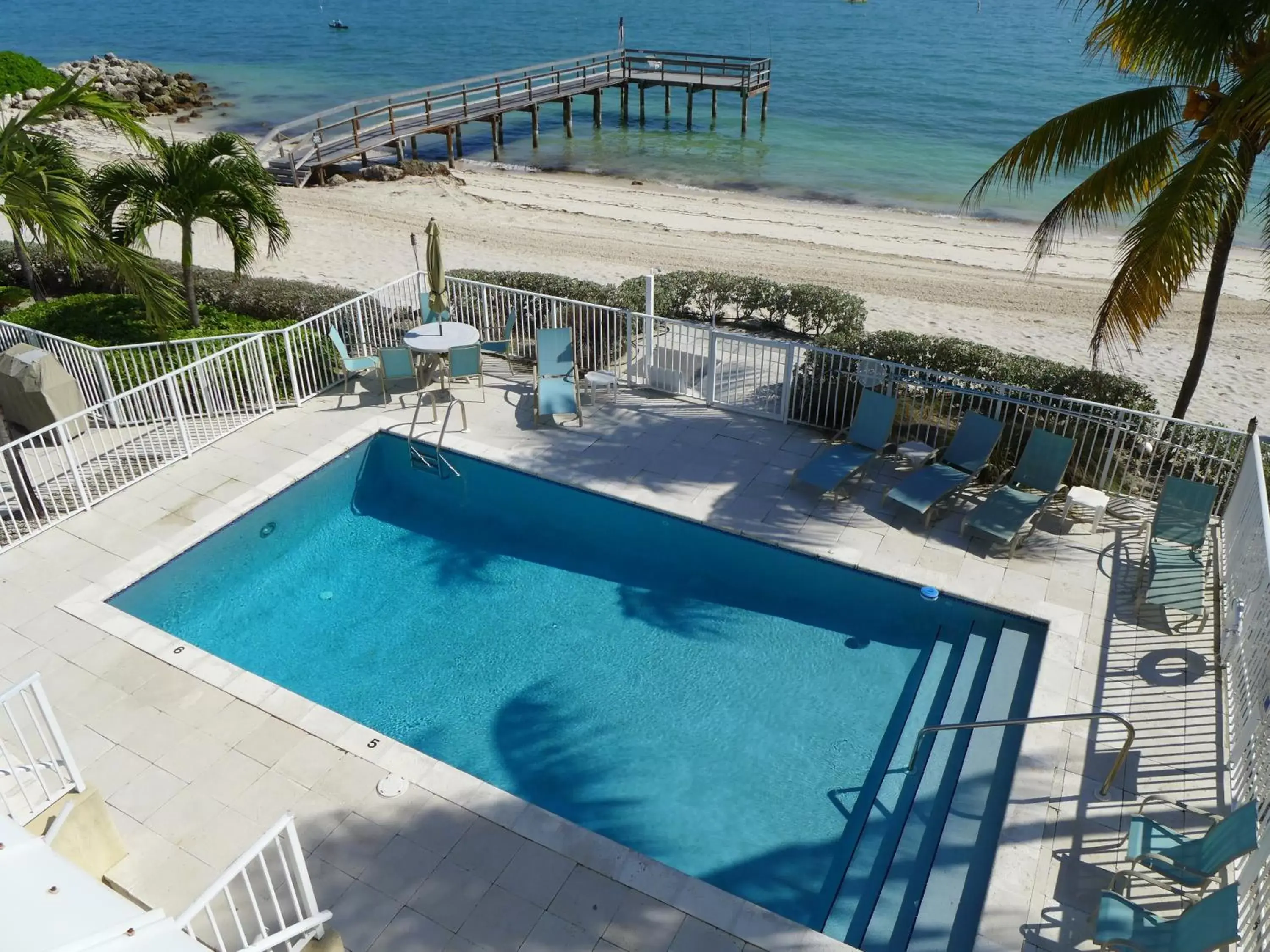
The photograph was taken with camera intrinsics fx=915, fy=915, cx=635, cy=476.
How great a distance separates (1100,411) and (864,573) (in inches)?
141

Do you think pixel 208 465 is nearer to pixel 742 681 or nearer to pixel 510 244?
pixel 742 681

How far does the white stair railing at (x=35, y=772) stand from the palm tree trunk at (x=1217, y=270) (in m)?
10.5

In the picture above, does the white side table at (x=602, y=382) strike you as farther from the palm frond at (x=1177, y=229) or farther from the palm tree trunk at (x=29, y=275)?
the palm tree trunk at (x=29, y=275)

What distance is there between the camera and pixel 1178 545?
9.18 metres

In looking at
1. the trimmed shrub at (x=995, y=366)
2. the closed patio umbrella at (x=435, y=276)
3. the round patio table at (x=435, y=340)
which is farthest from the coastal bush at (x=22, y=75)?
the trimmed shrub at (x=995, y=366)

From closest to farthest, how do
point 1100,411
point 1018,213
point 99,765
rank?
1. point 99,765
2. point 1100,411
3. point 1018,213

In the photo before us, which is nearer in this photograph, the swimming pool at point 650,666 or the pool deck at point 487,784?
the pool deck at point 487,784

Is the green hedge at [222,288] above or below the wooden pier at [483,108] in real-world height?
below

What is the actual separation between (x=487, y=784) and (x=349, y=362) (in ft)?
23.8

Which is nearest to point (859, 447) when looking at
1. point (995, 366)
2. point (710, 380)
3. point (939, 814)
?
point (995, 366)

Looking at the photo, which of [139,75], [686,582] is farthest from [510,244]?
[139,75]

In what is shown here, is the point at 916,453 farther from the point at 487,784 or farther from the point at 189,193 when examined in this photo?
the point at 189,193

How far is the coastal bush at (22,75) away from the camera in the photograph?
41.6 metres

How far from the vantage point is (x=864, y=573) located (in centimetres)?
938
